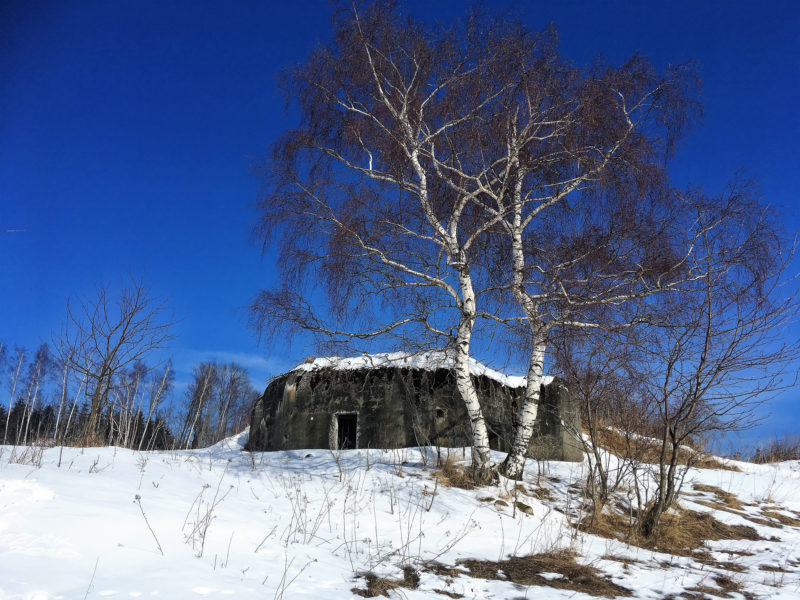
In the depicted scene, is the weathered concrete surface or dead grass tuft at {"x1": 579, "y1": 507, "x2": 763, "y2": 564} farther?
the weathered concrete surface

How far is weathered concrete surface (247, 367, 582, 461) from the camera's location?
1348cm

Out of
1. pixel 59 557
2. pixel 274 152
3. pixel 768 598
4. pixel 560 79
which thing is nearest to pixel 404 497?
pixel 768 598

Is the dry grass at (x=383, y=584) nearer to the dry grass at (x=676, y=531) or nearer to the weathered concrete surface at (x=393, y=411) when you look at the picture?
the dry grass at (x=676, y=531)

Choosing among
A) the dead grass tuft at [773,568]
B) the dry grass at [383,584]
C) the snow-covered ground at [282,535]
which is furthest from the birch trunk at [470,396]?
the dry grass at [383,584]

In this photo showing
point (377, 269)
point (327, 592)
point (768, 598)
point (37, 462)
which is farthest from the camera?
point (377, 269)

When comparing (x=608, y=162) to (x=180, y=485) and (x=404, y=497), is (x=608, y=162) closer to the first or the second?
(x=404, y=497)

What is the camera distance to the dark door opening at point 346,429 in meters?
15.9

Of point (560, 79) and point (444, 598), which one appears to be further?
point (560, 79)

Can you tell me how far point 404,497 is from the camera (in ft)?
23.5

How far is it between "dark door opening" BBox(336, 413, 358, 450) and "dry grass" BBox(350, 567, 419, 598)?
1148 cm

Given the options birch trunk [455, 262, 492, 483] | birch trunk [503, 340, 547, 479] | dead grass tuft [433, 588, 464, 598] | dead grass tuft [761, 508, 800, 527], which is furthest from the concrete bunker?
dead grass tuft [433, 588, 464, 598]

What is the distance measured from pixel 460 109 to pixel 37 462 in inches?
320

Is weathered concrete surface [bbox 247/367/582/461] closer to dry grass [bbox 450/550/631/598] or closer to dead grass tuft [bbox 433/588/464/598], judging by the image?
dry grass [bbox 450/550/631/598]

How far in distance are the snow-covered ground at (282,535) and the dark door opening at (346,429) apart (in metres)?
6.92
